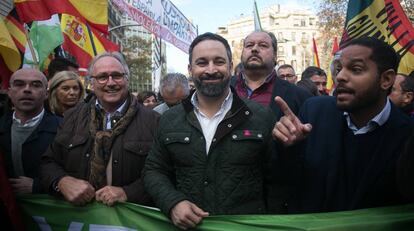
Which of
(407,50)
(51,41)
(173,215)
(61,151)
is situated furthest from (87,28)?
(173,215)

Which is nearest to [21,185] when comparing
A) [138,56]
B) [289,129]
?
[289,129]

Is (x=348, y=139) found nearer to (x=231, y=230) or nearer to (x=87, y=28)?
(x=231, y=230)

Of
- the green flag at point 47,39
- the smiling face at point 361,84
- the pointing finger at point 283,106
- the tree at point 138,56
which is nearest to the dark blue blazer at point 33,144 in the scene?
the pointing finger at point 283,106

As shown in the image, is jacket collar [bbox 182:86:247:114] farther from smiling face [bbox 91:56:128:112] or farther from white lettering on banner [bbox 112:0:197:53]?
white lettering on banner [bbox 112:0:197:53]

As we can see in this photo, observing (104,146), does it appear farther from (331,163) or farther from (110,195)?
(331,163)

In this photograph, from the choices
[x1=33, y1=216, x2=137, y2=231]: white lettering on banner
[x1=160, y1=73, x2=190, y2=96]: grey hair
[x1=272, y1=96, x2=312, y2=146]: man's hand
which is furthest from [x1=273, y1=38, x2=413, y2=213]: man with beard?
[x1=160, y1=73, x2=190, y2=96]: grey hair

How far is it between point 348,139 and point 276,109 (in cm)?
119

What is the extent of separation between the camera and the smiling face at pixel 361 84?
2.59 metres

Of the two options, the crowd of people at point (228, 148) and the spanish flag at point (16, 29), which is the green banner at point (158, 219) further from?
the spanish flag at point (16, 29)

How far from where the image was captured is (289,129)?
2.38 m

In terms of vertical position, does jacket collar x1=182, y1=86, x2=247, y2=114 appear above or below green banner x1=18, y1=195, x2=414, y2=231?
above

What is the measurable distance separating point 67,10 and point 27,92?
2.28 meters

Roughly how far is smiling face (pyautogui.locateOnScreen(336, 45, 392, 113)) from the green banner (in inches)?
24.0

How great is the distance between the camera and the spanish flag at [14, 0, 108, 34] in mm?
5172
